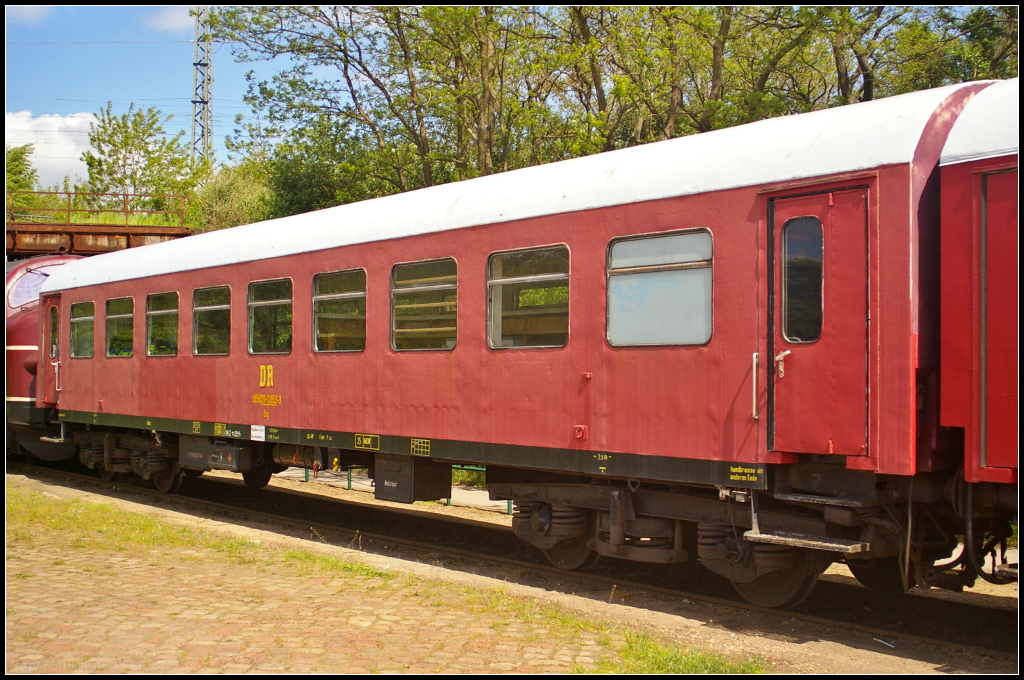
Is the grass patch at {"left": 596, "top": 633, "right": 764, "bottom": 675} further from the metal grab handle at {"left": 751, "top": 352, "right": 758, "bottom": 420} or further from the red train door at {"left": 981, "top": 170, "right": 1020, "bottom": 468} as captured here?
the red train door at {"left": 981, "top": 170, "right": 1020, "bottom": 468}

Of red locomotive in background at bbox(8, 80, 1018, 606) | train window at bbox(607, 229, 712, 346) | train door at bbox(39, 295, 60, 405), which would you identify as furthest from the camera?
train door at bbox(39, 295, 60, 405)

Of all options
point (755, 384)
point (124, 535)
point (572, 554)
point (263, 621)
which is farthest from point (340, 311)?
point (755, 384)

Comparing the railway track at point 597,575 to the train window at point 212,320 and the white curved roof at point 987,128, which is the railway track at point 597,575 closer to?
the train window at point 212,320

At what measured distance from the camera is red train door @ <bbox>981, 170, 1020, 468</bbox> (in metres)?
5.59

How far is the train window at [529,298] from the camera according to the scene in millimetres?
7895

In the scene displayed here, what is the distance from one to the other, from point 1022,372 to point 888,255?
1.05 metres

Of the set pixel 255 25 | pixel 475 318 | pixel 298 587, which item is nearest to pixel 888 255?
pixel 475 318

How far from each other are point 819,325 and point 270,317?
6.88 metres

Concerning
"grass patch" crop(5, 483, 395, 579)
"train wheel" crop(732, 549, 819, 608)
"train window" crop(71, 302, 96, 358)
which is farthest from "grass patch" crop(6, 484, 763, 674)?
"train window" crop(71, 302, 96, 358)

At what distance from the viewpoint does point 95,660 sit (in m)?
5.48

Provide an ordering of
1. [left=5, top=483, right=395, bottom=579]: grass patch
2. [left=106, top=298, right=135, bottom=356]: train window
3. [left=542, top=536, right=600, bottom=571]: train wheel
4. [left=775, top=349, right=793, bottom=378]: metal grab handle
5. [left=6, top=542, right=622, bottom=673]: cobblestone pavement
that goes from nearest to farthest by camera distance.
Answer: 1. [left=6, top=542, right=622, bottom=673]: cobblestone pavement
2. [left=775, top=349, right=793, bottom=378]: metal grab handle
3. [left=542, top=536, right=600, bottom=571]: train wheel
4. [left=5, top=483, right=395, bottom=579]: grass patch
5. [left=106, top=298, right=135, bottom=356]: train window

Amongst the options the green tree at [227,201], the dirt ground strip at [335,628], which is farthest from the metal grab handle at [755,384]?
the green tree at [227,201]

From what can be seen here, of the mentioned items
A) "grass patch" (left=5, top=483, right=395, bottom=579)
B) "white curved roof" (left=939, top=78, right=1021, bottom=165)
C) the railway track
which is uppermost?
"white curved roof" (left=939, top=78, right=1021, bottom=165)

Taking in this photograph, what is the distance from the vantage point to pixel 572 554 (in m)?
8.69
